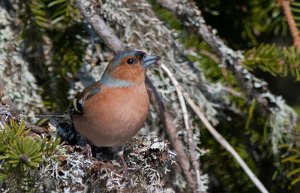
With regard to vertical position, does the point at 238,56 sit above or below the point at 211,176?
above

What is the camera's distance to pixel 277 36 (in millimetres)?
5312

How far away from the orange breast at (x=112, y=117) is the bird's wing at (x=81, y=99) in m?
0.03

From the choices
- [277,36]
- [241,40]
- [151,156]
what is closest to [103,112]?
[151,156]

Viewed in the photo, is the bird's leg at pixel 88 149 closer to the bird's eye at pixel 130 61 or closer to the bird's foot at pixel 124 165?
the bird's foot at pixel 124 165

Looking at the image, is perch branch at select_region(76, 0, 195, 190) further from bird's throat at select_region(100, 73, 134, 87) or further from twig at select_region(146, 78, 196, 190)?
bird's throat at select_region(100, 73, 134, 87)

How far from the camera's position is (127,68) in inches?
174

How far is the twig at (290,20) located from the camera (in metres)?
4.31

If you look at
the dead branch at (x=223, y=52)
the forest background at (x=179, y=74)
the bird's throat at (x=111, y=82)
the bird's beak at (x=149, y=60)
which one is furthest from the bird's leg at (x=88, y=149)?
the dead branch at (x=223, y=52)

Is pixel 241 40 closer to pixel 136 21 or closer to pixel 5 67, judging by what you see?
pixel 136 21

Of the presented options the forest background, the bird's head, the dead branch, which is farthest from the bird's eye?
the dead branch

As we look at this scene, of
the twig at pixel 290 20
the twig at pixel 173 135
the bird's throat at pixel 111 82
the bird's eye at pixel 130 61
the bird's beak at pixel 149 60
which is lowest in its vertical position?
the twig at pixel 173 135

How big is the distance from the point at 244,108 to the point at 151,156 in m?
1.08

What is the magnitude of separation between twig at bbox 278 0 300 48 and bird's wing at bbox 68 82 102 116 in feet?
4.11

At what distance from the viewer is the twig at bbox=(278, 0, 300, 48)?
4.31 meters
